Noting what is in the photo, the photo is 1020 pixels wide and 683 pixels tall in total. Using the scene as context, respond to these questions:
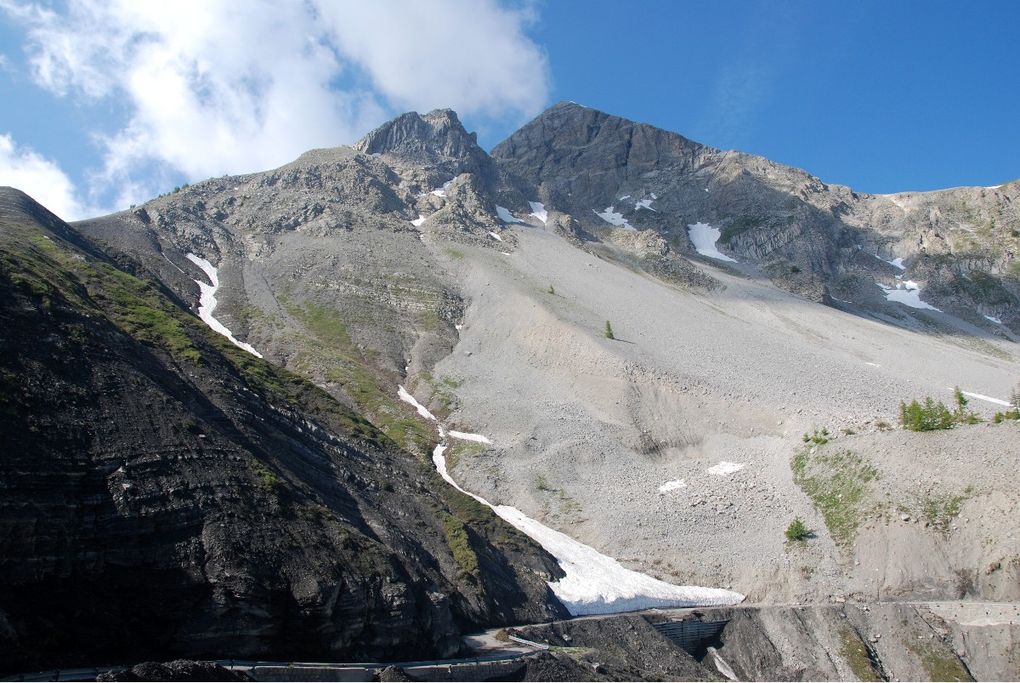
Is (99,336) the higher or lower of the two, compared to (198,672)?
higher

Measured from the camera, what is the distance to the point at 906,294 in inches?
4904

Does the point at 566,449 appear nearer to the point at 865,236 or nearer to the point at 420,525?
the point at 420,525

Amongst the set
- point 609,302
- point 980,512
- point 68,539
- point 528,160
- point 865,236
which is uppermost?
point 528,160

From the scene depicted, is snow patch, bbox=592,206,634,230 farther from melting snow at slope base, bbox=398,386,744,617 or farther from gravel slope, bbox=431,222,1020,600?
melting snow at slope base, bbox=398,386,744,617

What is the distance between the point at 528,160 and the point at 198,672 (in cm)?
19512

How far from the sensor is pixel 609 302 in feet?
279

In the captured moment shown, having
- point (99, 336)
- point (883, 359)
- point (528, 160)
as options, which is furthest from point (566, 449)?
point (528, 160)

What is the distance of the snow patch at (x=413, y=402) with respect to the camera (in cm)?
5649

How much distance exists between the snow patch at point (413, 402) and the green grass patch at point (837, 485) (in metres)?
27.9

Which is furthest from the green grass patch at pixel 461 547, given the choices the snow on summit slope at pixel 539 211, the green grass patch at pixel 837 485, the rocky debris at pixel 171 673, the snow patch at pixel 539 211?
the snow on summit slope at pixel 539 211

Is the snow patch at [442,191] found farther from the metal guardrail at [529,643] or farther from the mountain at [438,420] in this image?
the metal guardrail at [529,643]

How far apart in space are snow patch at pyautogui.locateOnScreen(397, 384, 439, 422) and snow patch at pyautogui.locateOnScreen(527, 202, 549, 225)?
8016 cm

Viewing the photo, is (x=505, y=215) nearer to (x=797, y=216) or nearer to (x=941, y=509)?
(x=797, y=216)

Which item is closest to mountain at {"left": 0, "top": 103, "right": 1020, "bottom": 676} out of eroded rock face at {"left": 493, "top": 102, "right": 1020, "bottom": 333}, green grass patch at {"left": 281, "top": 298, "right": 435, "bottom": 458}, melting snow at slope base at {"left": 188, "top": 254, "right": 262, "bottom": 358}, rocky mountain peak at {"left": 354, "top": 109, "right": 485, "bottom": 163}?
green grass patch at {"left": 281, "top": 298, "right": 435, "bottom": 458}
